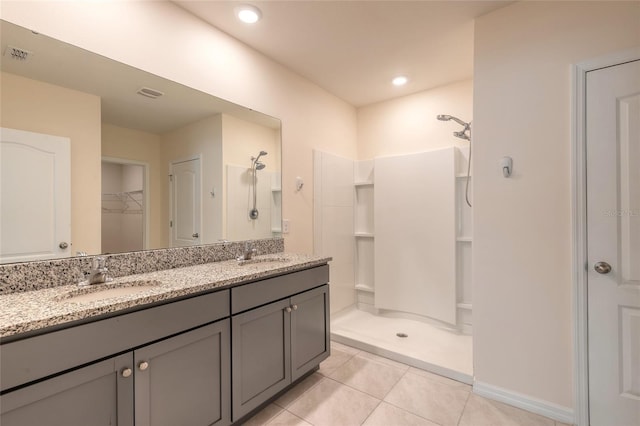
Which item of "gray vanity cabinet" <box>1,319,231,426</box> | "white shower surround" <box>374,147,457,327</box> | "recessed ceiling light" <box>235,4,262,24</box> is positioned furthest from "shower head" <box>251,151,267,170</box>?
"white shower surround" <box>374,147,457,327</box>

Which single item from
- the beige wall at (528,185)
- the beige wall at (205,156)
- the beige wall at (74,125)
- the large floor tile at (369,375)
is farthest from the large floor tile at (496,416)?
the beige wall at (74,125)

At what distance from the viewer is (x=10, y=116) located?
1.29 m

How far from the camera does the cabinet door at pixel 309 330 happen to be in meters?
1.93

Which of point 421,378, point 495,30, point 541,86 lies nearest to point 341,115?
point 495,30

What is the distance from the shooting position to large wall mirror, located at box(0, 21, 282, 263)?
52.2 inches

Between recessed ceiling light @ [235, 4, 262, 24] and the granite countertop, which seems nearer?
the granite countertop

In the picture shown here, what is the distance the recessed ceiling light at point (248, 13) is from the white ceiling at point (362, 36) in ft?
0.13

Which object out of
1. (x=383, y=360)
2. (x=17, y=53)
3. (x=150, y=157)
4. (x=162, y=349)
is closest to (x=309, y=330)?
(x=383, y=360)

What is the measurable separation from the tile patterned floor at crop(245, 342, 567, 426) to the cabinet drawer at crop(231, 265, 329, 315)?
27.5 inches

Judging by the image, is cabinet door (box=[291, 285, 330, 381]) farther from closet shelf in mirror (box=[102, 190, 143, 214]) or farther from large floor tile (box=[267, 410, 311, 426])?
closet shelf in mirror (box=[102, 190, 143, 214])

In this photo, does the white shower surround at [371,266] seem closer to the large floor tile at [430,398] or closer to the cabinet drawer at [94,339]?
the large floor tile at [430,398]

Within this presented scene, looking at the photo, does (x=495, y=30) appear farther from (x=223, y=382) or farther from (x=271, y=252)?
(x=223, y=382)

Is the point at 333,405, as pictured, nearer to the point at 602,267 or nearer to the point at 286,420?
the point at 286,420

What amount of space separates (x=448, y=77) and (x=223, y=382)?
10.3 ft
